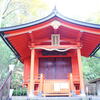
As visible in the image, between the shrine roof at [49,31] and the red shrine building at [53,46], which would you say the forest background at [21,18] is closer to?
the red shrine building at [53,46]

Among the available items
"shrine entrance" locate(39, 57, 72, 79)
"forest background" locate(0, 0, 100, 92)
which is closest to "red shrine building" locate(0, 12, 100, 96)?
"shrine entrance" locate(39, 57, 72, 79)

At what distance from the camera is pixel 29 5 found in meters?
15.1

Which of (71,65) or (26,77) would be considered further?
(26,77)

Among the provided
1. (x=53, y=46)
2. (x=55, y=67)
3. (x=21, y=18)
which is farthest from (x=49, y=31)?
(x=21, y=18)

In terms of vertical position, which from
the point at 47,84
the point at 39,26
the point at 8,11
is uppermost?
the point at 8,11

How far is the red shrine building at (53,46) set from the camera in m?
6.12

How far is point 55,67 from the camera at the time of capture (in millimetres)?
8570

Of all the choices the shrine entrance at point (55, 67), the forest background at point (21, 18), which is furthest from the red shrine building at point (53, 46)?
the forest background at point (21, 18)

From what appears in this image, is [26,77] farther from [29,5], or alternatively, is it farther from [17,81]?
[29,5]

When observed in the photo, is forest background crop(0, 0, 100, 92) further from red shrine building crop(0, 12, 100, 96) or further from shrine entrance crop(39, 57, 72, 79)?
shrine entrance crop(39, 57, 72, 79)

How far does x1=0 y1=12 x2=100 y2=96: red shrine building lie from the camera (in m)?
6.12

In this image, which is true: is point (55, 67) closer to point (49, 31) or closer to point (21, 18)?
point (49, 31)

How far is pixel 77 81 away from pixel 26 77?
332 centimetres

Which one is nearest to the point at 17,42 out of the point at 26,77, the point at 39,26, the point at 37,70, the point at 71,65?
the point at 39,26
